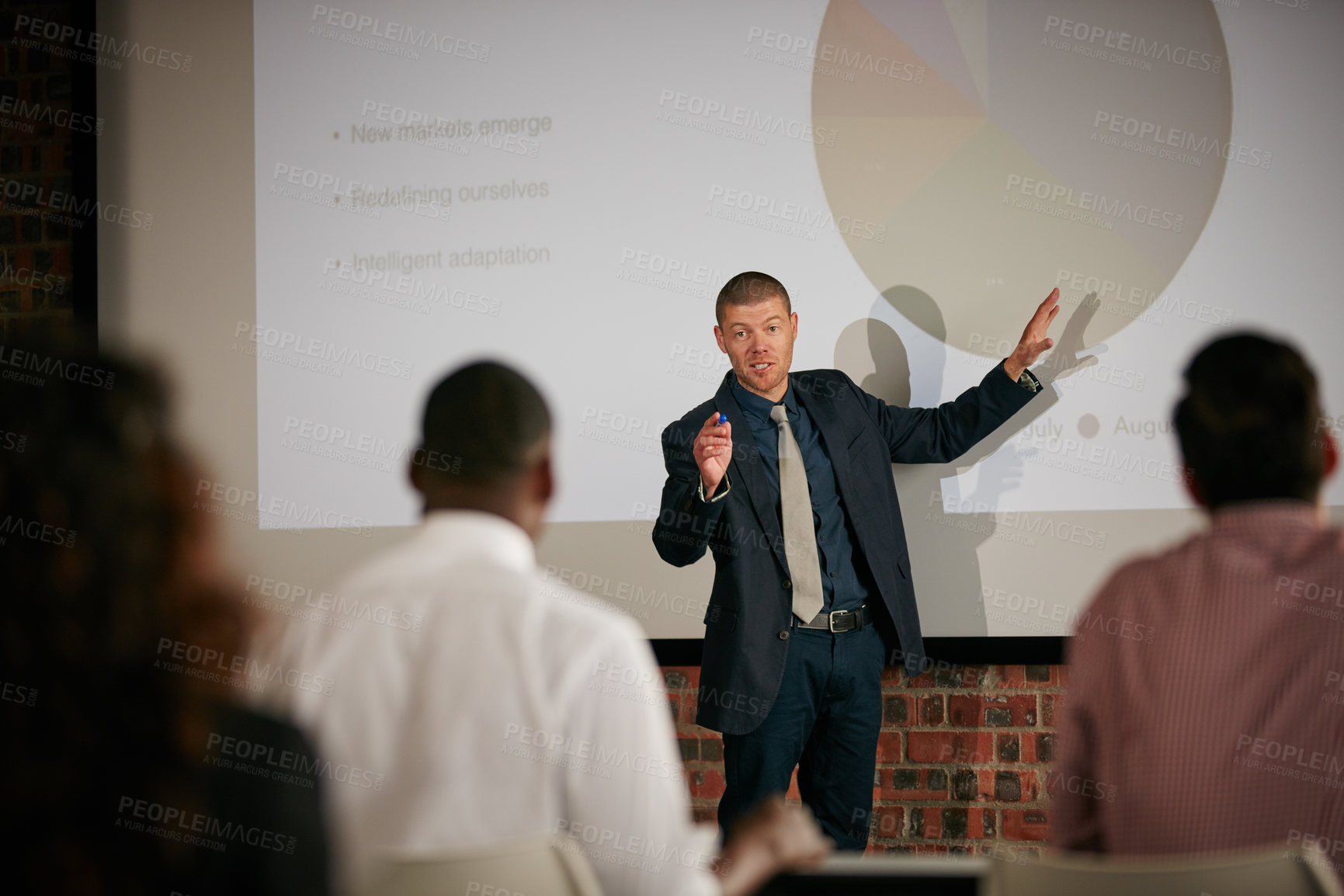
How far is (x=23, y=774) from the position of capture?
65 centimetres

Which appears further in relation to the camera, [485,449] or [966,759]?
[966,759]

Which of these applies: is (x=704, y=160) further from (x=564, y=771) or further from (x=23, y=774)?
(x=23, y=774)

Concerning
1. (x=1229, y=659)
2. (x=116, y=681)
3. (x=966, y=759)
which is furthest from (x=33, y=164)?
(x=1229, y=659)

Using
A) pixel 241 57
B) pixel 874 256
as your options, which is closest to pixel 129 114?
pixel 241 57

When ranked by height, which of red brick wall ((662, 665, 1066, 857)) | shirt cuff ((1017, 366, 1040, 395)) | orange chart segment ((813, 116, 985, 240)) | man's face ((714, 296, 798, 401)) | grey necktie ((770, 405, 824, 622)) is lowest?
red brick wall ((662, 665, 1066, 857))

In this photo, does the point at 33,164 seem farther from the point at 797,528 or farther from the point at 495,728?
the point at 495,728

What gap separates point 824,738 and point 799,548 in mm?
488

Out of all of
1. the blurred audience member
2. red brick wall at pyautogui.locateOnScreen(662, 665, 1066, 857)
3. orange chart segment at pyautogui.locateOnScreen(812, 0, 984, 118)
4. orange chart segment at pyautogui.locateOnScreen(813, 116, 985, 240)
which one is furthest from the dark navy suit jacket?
the blurred audience member

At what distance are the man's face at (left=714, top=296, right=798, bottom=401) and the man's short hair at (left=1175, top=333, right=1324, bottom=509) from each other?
130 cm

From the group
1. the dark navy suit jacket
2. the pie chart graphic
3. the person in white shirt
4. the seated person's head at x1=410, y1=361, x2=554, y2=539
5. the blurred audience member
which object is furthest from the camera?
the pie chart graphic

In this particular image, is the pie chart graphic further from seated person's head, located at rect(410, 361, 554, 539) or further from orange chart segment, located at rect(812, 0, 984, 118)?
seated person's head, located at rect(410, 361, 554, 539)

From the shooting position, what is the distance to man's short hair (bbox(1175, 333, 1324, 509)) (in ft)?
3.63

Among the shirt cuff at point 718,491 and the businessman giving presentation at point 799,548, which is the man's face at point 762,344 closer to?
the businessman giving presentation at point 799,548

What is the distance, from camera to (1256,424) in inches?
43.6
